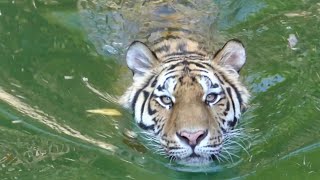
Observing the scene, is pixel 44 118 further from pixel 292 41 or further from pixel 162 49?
pixel 292 41

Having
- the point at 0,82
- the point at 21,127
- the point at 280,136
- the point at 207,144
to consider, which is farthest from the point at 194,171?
the point at 0,82

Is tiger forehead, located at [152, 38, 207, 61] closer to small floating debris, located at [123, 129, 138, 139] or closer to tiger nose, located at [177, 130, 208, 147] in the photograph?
small floating debris, located at [123, 129, 138, 139]

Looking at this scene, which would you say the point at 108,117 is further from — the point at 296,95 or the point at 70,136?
the point at 296,95

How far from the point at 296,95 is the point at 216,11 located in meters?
1.08

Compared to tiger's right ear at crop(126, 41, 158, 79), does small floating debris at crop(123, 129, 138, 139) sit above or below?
below

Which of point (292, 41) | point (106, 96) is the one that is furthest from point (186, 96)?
point (292, 41)

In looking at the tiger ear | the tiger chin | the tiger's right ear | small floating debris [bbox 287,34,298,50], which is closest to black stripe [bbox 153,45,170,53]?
the tiger chin

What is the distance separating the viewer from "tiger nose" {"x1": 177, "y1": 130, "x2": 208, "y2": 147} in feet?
13.3

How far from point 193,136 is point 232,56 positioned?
799 millimetres

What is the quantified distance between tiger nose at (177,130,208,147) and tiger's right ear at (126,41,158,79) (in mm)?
718

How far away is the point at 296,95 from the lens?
5.07m

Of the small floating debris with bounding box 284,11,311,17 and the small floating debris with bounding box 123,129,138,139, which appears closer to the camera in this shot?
the small floating debris with bounding box 123,129,138,139

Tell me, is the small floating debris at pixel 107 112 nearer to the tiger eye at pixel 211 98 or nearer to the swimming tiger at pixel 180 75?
the swimming tiger at pixel 180 75

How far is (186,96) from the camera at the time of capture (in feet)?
14.0
